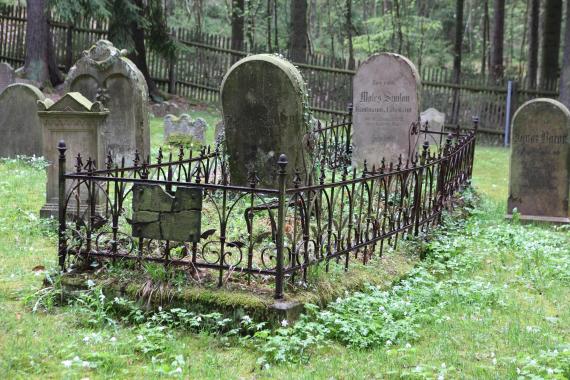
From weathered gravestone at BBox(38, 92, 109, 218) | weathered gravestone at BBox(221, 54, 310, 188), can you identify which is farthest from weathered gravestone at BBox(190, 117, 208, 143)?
weathered gravestone at BBox(38, 92, 109, 218)

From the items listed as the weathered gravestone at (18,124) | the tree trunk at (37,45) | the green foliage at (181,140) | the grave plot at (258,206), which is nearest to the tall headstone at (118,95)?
the grave plot at (258,206)

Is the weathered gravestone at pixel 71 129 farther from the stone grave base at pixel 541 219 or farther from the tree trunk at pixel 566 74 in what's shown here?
the tree trunk at pixel 566 74

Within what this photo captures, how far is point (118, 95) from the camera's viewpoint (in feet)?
34.8

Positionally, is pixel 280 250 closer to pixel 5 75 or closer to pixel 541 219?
pixel 541 219

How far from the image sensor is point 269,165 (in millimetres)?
8039

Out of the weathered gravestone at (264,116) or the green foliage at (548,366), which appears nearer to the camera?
the green foliage at (548,366)

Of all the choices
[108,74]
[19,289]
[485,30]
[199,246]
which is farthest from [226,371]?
[485,30]

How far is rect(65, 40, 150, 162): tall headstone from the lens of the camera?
10.3 m

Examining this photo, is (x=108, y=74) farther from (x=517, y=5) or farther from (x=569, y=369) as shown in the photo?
(x=517, y=5)

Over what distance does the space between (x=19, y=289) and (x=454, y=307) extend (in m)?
3.66

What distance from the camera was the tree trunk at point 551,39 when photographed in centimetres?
2112

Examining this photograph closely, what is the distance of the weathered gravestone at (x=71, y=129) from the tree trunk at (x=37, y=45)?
12.0 metres

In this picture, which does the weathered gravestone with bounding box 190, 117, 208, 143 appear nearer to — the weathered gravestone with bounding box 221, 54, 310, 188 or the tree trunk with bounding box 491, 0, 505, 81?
the weathered gravestone with bounding box 221, 54, 310, 188

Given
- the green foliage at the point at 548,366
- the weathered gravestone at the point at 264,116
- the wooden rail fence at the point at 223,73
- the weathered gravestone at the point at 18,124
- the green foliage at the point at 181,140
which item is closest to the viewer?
the green foliage at the point at 548,366
